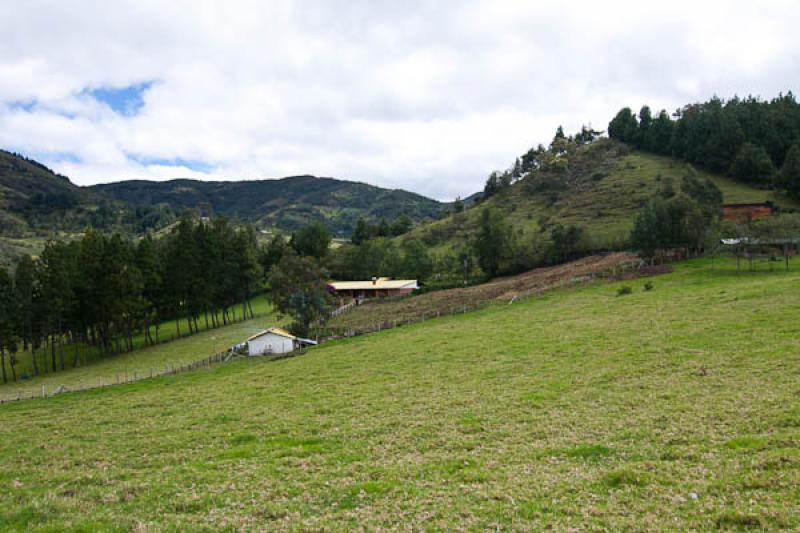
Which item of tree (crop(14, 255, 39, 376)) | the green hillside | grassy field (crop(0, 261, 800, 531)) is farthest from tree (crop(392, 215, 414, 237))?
grassy field (crop(0, 261, 800, 531))

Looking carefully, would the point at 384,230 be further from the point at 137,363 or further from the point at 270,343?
the point at 270,343

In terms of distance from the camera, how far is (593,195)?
450ft

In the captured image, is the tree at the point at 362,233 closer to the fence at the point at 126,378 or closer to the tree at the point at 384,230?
the tree at the point at 384,230

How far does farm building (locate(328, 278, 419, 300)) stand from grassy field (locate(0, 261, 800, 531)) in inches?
2468

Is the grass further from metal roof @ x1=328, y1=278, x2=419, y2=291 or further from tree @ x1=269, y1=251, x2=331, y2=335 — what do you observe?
metal roof @ x1=328, y1=278, x2=419, y2=291

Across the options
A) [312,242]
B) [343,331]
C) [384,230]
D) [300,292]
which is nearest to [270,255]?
[312,242]

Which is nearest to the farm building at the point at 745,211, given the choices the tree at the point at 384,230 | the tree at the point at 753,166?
the tree at the point at 753,166

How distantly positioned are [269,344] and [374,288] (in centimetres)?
4797

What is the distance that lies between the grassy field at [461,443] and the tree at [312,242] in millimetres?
92913

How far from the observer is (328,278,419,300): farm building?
326 feet

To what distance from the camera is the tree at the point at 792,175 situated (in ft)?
330

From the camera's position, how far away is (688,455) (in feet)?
42.6

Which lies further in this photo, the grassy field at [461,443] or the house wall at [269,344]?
the house wall at [269,344]

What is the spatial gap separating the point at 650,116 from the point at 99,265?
17598 cm
